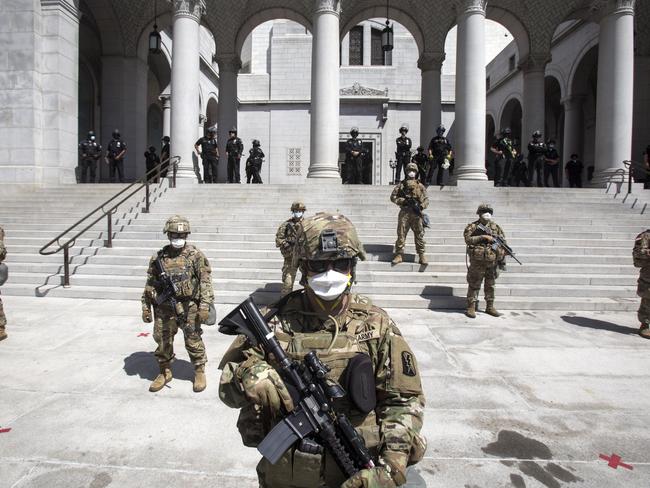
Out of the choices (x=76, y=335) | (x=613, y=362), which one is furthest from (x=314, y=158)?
(x=613, y=362)

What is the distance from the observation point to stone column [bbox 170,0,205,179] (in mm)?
13062

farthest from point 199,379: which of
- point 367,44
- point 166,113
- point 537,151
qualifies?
point 367,44

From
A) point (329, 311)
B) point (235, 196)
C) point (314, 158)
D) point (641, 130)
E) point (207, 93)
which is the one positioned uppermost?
point (207, 93)

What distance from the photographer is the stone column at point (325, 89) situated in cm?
1281

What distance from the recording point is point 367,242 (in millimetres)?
9156

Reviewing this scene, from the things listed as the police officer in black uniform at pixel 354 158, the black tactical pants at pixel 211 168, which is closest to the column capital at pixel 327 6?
the police officer in black uniform at pixel 354 158

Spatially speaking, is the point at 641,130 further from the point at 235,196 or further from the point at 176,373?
the point at 176,373

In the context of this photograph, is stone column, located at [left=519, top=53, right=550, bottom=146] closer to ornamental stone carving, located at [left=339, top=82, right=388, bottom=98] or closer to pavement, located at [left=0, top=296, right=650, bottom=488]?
ornamental stone carving, located at [left=339, top=82, right=388, bottom=98]

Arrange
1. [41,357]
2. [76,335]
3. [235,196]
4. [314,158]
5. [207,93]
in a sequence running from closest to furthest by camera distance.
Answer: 1. [41,357]
2. [76,335]
3. [235,196]
4. [314,158]
5. [207,93]

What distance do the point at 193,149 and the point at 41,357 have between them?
9834 millimetres

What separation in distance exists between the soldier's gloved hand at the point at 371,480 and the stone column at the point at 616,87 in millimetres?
14494

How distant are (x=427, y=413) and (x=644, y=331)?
415 centimetres

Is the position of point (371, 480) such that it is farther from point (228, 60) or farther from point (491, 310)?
point (228, 60)

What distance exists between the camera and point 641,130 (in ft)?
55.2
